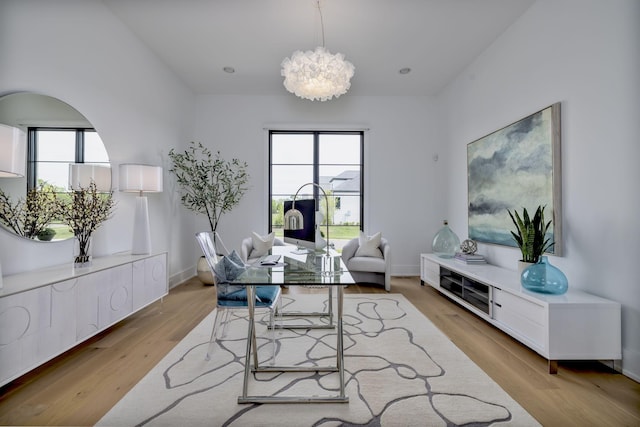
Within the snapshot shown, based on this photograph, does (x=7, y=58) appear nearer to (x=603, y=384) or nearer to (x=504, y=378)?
(x=504, y=378)

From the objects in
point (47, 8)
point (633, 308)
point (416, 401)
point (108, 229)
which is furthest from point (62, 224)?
point (633, 308)

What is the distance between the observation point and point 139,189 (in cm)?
282

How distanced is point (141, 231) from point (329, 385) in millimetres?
2286

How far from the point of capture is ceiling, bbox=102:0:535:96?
2.74 m

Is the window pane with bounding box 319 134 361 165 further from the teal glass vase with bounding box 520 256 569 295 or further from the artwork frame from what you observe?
the teal glass vase with bounding box 520 256 569 295

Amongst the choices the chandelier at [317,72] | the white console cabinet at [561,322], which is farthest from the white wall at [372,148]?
the white console cabinet at [561,322]

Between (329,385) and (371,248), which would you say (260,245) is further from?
(329,385)

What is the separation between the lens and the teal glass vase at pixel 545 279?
2.04m

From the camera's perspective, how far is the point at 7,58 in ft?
6.26

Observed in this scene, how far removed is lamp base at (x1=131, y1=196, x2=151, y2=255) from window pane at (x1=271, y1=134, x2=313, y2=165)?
2.45 metres

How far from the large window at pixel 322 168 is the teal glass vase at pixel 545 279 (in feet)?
9.68

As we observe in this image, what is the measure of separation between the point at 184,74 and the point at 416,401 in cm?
471

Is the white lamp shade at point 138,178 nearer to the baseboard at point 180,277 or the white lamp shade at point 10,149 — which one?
the white lamp shade at point 10,149

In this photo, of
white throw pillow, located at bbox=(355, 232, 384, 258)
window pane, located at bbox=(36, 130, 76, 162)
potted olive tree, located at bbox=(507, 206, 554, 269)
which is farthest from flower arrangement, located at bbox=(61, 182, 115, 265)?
potted olive tree, located at bbox=(507, 206, 554, 269)
